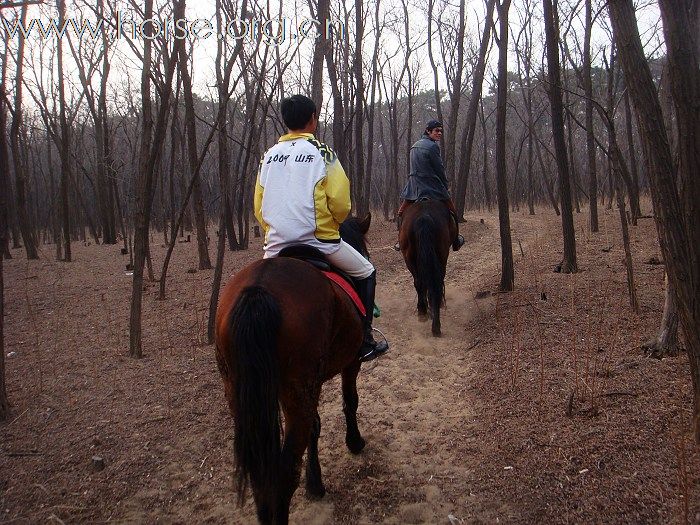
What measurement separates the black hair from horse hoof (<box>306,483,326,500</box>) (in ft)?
7.71

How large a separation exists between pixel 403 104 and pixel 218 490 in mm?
40547

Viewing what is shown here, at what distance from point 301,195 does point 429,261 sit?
3.51 meters

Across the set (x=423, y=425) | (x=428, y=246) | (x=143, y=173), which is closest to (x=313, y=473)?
(x=423, y=425)

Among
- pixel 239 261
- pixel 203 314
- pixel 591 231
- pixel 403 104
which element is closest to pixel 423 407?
pixel 203 314

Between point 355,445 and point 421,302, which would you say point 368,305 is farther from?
point 421,302

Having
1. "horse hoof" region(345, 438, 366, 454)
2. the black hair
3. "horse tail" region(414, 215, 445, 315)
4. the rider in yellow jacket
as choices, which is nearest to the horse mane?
the rider in yellow jacket

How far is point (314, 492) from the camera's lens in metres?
3.22

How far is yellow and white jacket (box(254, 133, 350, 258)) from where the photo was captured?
121 inches

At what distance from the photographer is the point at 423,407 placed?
4453 mm

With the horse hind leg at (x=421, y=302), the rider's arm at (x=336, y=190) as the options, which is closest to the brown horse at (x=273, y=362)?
the rider's arm at (x=336, y=190)

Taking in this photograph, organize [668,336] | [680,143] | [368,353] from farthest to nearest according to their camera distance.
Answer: [668,336] → [368,353] → [680,143]

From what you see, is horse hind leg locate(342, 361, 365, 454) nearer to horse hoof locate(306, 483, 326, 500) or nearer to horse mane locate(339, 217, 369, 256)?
horse hoof locate(306, 483, 326, 500)

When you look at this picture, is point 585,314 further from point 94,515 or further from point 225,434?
point 94,515

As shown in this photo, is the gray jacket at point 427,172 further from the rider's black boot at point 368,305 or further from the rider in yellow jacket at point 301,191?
the rider in yellow jacket at point 301,191
